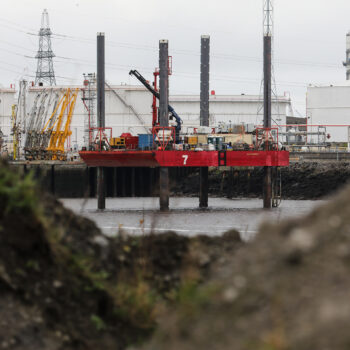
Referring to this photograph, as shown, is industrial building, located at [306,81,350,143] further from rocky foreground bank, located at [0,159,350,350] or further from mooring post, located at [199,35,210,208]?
rocky foreground bank, located at [0,159,350,350]

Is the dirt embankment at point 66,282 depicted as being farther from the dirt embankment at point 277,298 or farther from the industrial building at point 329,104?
the industrial building at point 329,104

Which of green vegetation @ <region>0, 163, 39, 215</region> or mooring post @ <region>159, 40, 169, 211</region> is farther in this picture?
mooring post @ <region>159, 40, 169, 211</region>

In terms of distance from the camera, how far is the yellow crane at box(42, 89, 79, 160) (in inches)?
2977

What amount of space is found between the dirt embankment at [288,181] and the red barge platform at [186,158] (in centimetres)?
1608

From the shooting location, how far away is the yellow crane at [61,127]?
75625mm

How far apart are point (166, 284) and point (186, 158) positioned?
3446 centimetres

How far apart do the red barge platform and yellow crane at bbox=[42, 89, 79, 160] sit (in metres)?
29.0

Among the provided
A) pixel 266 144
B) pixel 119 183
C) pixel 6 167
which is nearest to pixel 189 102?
pixel 119 183

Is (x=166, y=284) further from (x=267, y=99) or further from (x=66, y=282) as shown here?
(x=267, y=99)

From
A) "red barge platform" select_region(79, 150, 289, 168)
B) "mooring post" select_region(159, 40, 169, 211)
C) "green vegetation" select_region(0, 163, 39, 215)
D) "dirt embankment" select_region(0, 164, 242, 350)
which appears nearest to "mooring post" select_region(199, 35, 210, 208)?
"red barge platform" select_region(79, 150, 289, 168)

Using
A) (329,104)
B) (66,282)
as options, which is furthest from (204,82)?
(66,282)

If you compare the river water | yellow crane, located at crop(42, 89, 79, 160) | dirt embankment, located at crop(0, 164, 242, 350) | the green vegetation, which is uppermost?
yellow crane, located at crop(42, 89, 79, 160)

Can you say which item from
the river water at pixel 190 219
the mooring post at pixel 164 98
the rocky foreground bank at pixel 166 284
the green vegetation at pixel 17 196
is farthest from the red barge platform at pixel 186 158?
the green vegetation at pixel 17 196

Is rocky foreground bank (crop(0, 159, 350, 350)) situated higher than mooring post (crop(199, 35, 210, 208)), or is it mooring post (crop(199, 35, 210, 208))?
mooring post (crop(199, 35, 210, 208))
